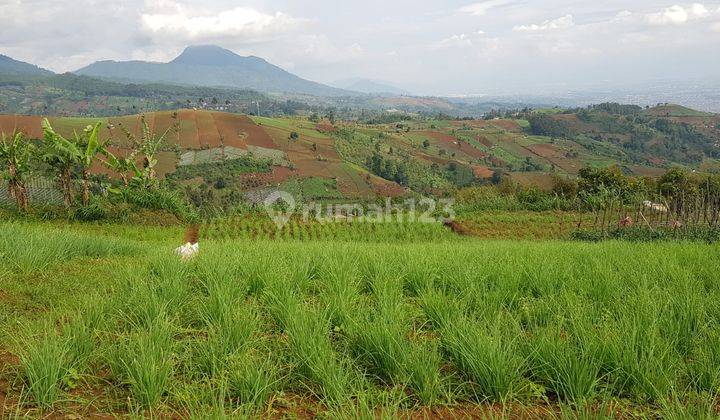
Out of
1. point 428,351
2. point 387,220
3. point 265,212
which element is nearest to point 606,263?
point 428,351

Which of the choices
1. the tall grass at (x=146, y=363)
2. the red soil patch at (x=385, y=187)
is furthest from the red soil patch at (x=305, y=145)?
the tall grass at (x=146, y=363)

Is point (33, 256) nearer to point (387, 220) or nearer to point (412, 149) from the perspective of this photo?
point (387, 220)

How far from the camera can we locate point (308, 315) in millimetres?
3438

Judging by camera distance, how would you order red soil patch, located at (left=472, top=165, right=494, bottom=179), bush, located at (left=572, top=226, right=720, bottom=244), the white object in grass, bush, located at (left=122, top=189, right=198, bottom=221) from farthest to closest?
red soil patch, located at (left=472, top=165, right=494, bottom=179) → bush, located at (left=122, top=189, right=198, bottom=221) → bush, located at (left=572, top=226, right=720, bottom=244) → the white object in grass

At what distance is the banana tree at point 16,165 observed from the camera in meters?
14.7

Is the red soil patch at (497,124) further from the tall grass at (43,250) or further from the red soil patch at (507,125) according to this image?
the tall grass at (43,250)

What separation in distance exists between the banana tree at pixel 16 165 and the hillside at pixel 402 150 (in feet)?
85.1

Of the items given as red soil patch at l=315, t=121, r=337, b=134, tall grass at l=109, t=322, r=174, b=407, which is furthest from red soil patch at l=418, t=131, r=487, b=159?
tall grass at l=109, t=322, r=174, b=407

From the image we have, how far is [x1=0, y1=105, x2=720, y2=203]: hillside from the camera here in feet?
188

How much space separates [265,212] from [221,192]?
28.3 m

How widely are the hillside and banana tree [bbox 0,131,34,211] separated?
2594 cm

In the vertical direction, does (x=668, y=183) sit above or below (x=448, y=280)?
below

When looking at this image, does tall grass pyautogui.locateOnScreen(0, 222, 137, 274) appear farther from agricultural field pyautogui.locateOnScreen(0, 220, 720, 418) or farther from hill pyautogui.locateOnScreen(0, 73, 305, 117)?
hill pyautogui.locateOnScreen(0, 73, 305, 117)

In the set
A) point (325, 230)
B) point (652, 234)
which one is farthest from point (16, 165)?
point (652, 234)
